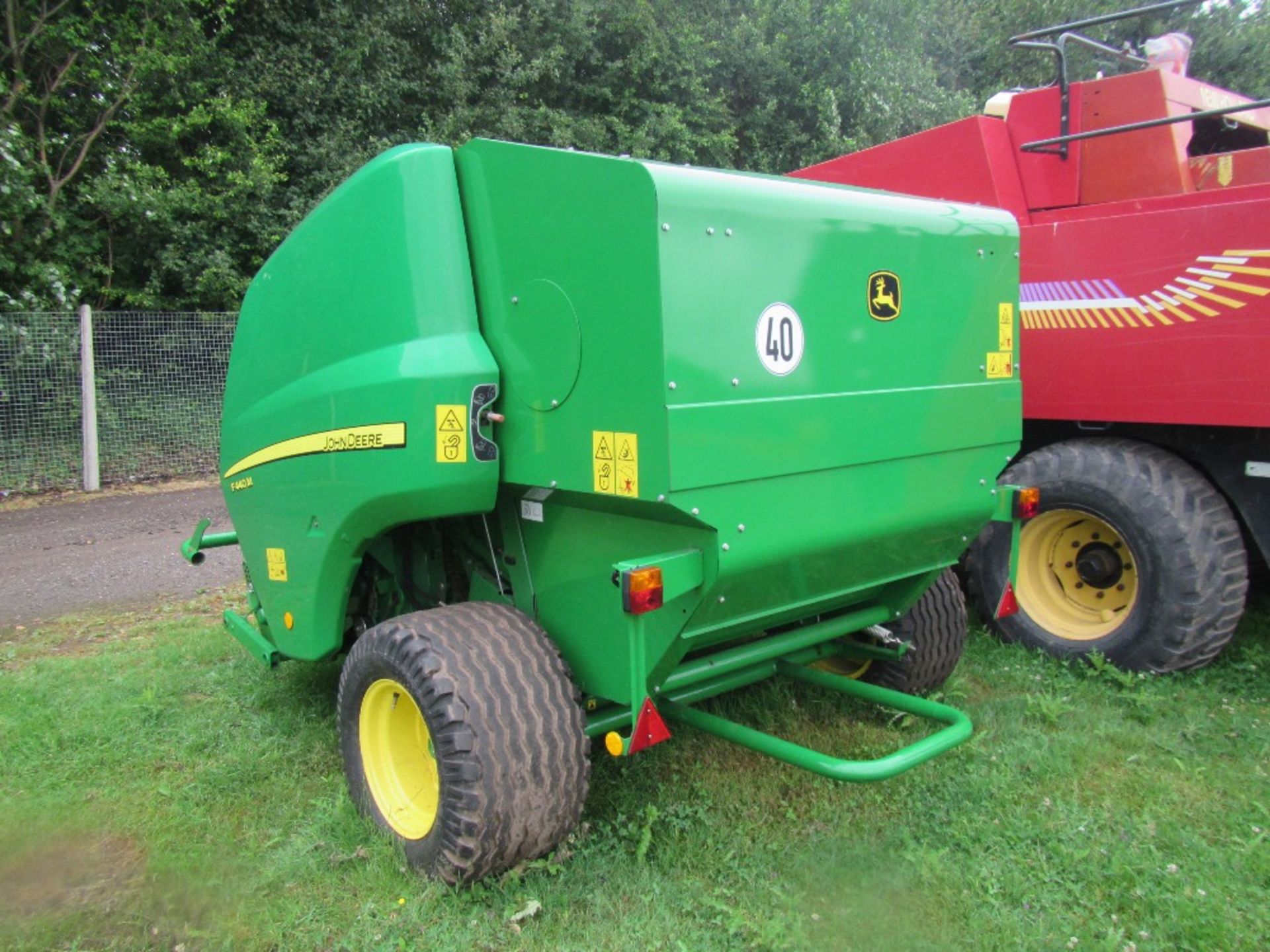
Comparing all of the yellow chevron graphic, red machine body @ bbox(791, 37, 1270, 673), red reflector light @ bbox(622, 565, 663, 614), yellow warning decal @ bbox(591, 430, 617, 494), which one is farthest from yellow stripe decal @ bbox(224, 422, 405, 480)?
the yellow chevron graphic

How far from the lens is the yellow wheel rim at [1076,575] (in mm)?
4242

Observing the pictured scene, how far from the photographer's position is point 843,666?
396 cm

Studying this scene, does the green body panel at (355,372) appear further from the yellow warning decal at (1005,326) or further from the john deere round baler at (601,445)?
the yellow warning decal at (1005,326)

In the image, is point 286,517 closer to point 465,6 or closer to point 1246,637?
point 1246,637

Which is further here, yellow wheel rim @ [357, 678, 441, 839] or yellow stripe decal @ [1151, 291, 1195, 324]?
yellow stripe decal @ [1151, 291, 1195, 324]

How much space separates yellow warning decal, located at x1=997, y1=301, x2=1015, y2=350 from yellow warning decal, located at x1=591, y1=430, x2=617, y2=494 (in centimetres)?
142

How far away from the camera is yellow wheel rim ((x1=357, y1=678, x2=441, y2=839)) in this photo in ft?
9.71

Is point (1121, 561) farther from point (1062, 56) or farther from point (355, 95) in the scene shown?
point (355, 95)

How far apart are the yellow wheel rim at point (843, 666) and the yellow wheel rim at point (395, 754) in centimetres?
161

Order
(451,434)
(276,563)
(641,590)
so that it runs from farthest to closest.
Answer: (276,563) → (451,434) → (641,590)

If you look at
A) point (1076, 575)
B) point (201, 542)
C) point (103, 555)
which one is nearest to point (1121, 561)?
point (1076, 575)

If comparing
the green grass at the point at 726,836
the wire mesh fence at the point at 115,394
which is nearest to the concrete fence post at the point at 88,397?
the wire mesh fence at the point at 115,394

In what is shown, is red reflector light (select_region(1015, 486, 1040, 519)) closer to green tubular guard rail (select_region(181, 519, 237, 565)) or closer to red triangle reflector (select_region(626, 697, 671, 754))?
red triangle reflector (select_region(626, 697, 671, 754))

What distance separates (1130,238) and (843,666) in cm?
210
